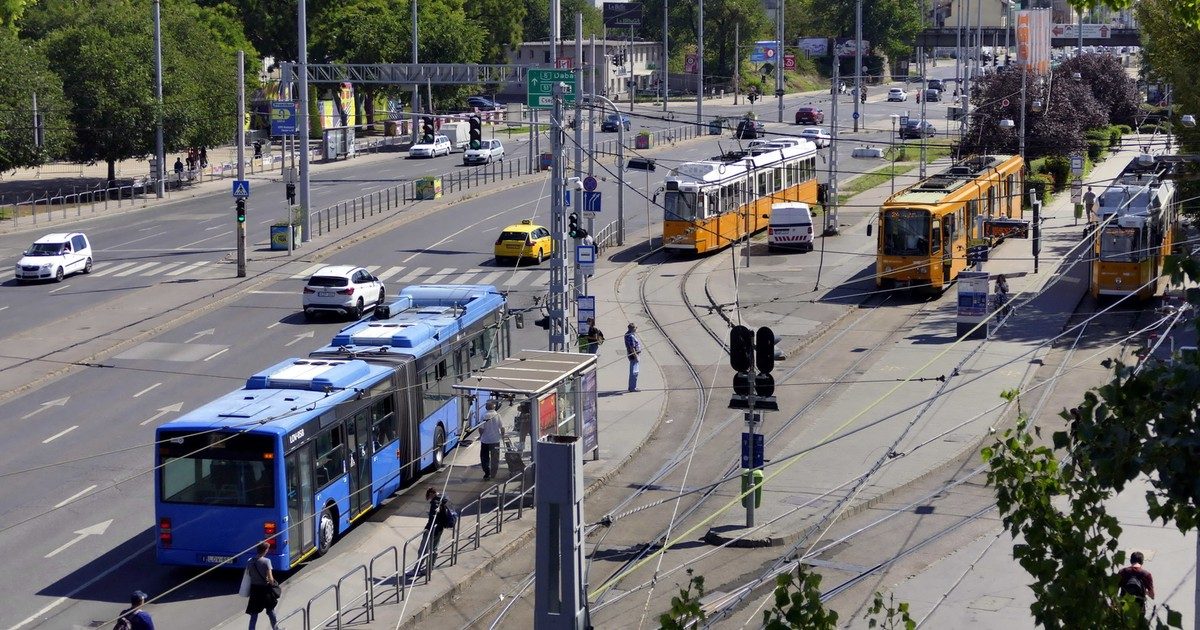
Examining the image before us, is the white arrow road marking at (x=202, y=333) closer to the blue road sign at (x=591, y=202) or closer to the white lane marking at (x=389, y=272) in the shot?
the white lane marking at (x=389, y=272)

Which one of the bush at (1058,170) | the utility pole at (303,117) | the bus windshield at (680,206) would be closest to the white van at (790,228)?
the bus windshield at (680,206)

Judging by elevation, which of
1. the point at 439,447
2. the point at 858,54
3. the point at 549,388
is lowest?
the point at 439,447

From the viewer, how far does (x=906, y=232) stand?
38.6 metres

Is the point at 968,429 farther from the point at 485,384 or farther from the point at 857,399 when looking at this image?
the point at 485,384

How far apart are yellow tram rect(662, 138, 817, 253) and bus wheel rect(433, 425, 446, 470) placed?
20.3 m

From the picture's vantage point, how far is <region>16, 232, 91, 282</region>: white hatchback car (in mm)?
42688

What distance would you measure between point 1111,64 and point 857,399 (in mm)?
62797

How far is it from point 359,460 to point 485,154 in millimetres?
55493

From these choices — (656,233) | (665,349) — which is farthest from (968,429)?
(656,233)

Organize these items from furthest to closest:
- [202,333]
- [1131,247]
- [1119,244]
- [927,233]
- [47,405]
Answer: [927,233] < [1119,244] < [1131,247] < [202,333] < [47,405]

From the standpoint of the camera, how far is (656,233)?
2108 inches

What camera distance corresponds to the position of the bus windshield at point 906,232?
126 feet

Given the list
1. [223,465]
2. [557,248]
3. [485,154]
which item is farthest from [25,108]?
[223,465]

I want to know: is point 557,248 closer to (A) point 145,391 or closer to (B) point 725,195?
(A) point 145,391
